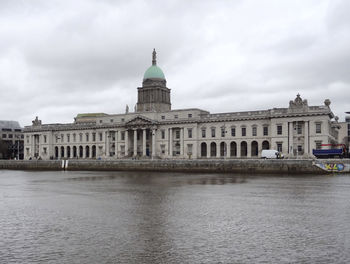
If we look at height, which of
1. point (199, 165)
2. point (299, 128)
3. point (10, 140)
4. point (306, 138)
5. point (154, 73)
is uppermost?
point (154, 73)

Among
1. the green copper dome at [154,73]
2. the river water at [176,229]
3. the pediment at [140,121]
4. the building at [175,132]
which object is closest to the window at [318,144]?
the building at [175,132]

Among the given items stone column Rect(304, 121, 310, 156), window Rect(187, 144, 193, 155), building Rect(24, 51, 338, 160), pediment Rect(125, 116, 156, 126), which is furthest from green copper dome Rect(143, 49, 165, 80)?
stone column Rect(304, 121, 310, 156)

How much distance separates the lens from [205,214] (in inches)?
1000

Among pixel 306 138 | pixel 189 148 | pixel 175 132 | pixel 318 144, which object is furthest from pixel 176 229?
pixel 175 132

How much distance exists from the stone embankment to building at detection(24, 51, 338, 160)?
17.0 m

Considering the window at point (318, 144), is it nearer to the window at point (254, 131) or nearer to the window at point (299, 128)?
the window at point (299, 128)

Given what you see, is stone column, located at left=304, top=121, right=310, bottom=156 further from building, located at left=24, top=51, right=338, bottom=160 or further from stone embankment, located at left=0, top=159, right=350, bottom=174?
stone embankment, located at left=0, top=159, right=350, bottom=174

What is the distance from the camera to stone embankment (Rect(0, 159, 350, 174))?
210 ft

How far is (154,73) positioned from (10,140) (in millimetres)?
71400

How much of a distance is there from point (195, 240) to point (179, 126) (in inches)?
3427

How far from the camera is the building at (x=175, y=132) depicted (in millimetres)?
87812

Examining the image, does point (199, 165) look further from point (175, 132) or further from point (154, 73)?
point (154, 73)

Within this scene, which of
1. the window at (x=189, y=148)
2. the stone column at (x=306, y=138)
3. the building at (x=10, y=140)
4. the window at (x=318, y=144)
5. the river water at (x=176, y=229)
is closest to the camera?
the river water at (x=176, y=229)

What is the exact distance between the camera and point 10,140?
159375mm
